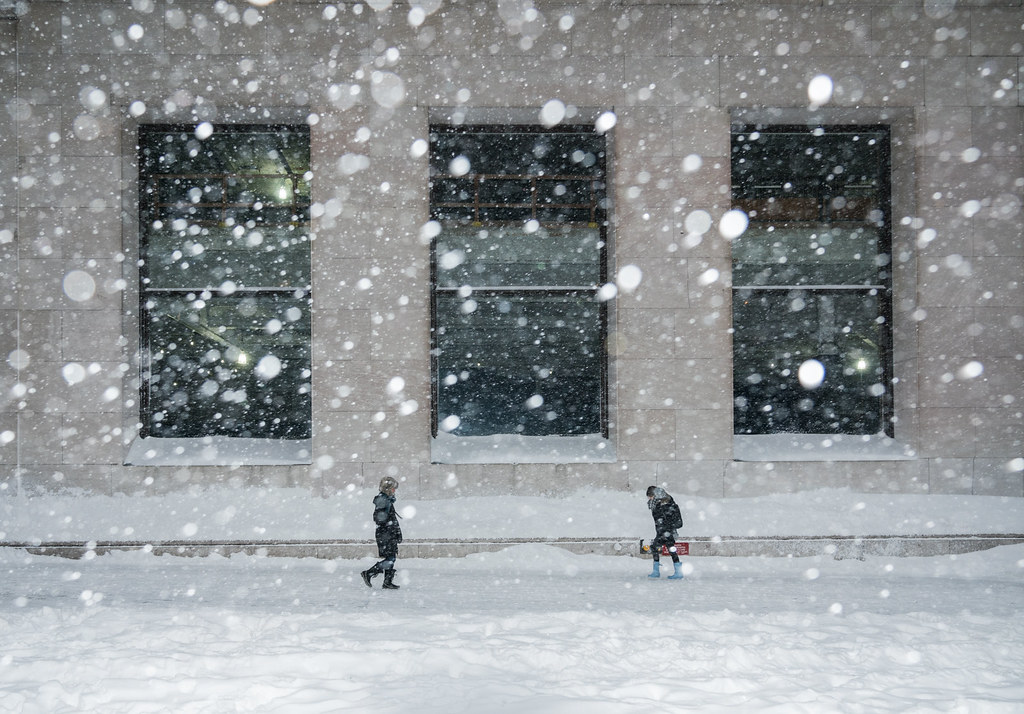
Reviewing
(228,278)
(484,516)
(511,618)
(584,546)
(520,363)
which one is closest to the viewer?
(511,618)

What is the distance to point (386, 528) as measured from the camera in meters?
8.46

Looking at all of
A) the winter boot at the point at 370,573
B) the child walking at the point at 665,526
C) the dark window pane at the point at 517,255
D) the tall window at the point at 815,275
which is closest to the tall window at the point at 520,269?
the dark window pane at the point at 517,255

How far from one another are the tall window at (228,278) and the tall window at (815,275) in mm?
8030

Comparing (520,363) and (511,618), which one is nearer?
(511,618)

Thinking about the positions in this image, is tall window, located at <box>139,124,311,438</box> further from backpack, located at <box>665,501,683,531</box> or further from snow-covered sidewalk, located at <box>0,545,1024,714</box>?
backpack, located at <box>665,501,683,531</box>

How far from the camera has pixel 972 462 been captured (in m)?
11.3

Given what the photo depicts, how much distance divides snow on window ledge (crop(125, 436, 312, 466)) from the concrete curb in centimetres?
158

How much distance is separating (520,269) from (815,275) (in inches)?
215

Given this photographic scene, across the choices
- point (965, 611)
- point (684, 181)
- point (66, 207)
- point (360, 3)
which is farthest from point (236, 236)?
point (965, 611)

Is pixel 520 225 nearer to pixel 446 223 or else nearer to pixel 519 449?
pixel 446 223

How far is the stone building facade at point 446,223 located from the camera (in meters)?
10.9

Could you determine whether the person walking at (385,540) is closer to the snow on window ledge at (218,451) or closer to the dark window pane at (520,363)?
the snow on window ledge at (218,451)

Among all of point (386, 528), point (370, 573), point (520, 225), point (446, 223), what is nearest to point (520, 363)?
point (520, 225)

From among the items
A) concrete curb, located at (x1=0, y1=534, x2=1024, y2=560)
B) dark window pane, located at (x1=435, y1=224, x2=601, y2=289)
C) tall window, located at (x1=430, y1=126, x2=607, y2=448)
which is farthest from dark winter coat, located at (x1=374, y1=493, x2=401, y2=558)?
dark window pane, located at (x1=435, y1=224, x2=601, y2=289)
